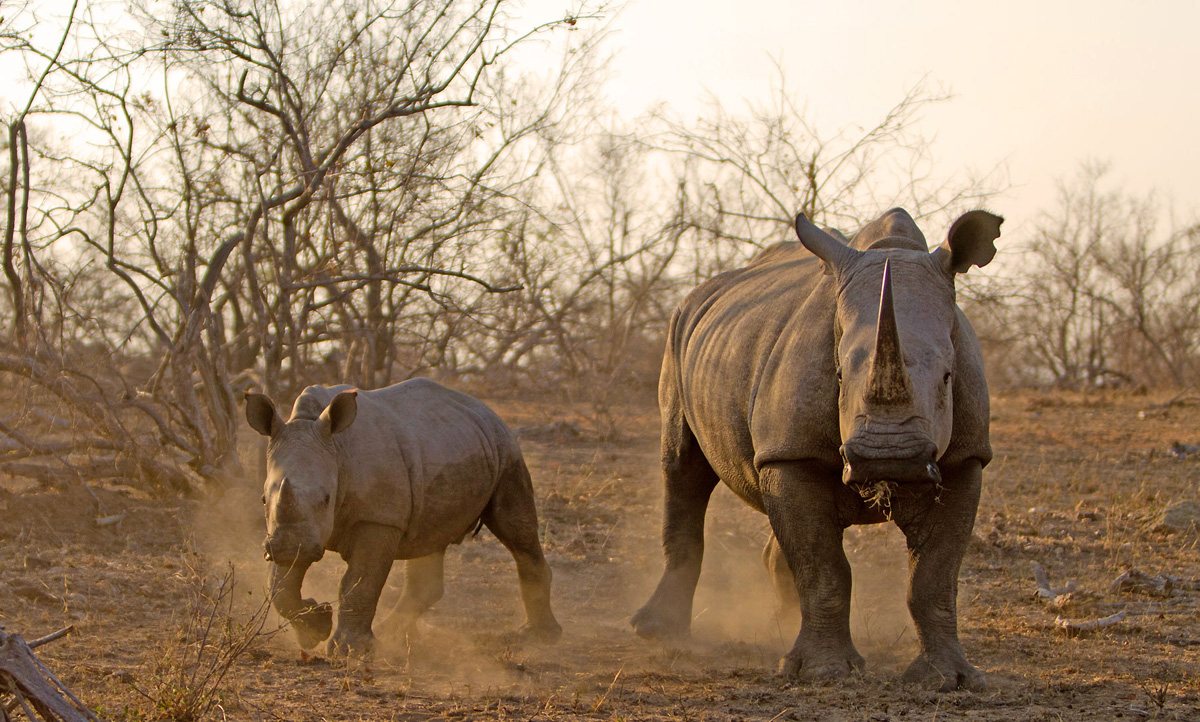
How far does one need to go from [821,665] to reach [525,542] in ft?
7.52

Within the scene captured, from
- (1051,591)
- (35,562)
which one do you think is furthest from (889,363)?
(35,562)

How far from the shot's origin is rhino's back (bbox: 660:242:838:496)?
18.0 ft

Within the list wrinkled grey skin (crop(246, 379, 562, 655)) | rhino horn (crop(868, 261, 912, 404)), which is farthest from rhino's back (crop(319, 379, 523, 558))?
rhino horn (crop(868, 261, 912, 404))

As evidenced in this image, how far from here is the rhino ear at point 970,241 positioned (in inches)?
210

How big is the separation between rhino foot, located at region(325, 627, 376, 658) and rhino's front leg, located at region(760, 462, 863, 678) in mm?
2020

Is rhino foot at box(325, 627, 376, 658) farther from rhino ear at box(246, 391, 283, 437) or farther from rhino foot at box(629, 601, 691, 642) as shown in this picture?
rhino foot at box(629, 601, 691, 642)

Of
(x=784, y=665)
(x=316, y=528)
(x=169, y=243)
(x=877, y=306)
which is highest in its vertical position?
(x=169, y=243)

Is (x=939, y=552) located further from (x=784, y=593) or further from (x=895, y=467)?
(x=784, y=593)

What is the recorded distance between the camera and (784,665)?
562 centimetres

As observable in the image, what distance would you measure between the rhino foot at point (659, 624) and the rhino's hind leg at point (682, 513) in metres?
0.05

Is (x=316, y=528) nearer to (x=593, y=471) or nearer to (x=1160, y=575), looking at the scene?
(x=1160, y=575)

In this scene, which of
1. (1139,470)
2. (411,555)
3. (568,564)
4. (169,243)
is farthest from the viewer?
(169,243)

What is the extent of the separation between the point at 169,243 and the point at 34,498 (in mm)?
5197

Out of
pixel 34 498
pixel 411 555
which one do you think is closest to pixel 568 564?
pixel 411 555
